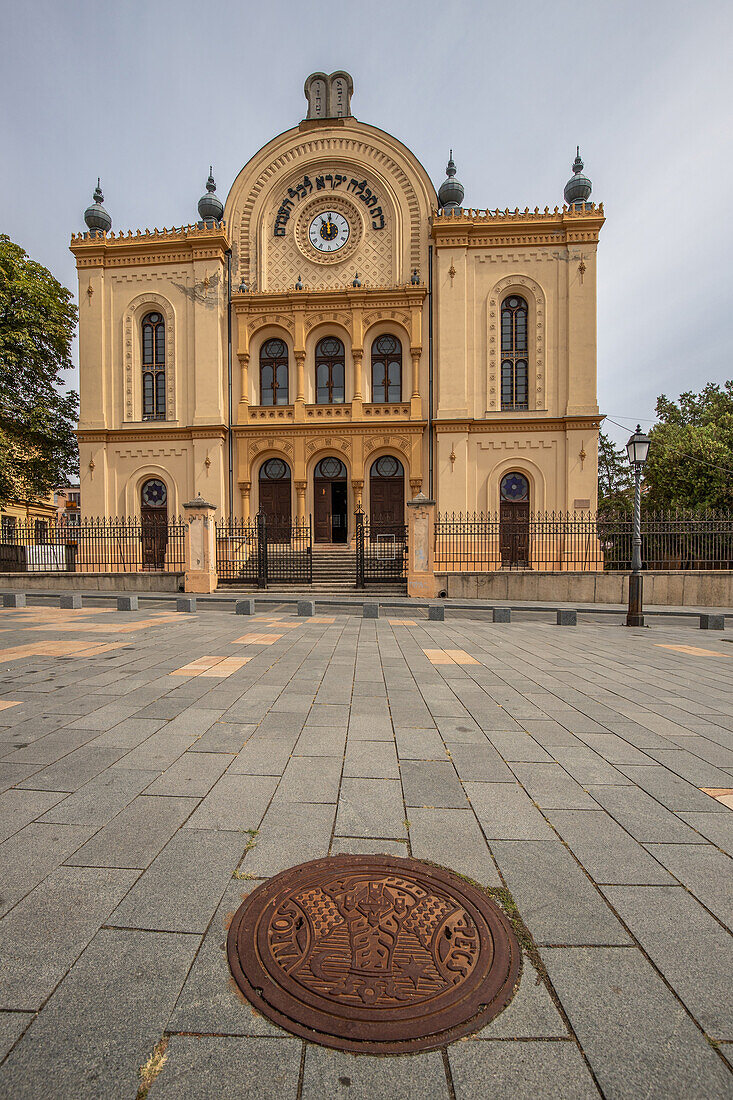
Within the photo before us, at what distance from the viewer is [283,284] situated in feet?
83.5

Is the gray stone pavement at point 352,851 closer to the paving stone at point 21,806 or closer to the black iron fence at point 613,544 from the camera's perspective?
the paving stone at point 21,806

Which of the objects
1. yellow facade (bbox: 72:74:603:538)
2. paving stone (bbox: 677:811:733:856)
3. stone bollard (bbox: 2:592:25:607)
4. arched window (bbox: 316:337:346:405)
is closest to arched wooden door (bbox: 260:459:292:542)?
yellow facade (bbox: 72:74:603:538)

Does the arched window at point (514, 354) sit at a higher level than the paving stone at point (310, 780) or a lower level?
higher

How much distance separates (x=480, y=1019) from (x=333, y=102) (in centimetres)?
3375

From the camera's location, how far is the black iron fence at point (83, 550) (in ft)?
→ 67.5

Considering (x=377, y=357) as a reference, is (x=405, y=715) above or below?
below

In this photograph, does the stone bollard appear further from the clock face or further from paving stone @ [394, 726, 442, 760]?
the clock face

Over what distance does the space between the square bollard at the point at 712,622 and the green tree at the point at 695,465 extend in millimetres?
17017

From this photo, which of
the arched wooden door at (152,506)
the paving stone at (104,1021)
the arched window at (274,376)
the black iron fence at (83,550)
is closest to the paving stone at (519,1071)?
the paving stone at (104,1021)

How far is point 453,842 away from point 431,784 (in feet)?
2.23

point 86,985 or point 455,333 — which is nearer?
point 86,985

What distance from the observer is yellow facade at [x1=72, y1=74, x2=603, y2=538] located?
23703 millimetres

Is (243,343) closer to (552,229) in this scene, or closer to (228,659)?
(552,229)

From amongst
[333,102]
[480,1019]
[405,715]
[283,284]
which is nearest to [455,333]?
[283,284]
